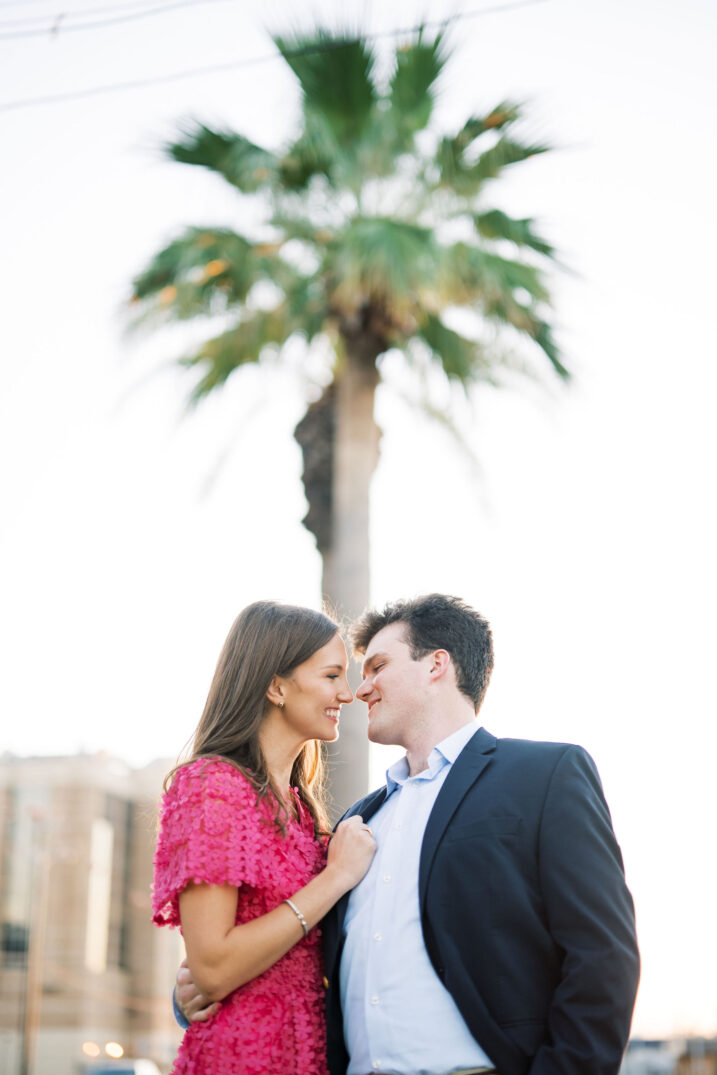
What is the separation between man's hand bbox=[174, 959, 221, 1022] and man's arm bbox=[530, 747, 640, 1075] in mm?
1077

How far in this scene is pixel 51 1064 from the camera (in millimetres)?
41625

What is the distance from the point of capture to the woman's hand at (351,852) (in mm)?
3982

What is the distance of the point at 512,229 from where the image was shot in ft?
42.7

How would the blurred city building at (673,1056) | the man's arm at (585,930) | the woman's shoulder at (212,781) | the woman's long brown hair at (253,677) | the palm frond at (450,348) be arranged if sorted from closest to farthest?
the man's arm at (585,930) < the woman's shoulder at (212,781) < the woman's long brown hair at (253,677) < the palm frond at (450,348) < the blurred city building at (673,1056)

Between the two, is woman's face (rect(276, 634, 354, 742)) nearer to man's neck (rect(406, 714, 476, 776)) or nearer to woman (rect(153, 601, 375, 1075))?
woman (rect(153, 601, 375, 1075))

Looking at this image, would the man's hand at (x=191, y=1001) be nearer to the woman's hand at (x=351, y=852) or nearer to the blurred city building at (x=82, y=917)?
the woman's hand at (x=351, y=852)

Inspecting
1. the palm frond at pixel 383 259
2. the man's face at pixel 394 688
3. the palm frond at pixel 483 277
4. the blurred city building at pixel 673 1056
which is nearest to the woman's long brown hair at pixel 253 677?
the man's face at pixel 394 688

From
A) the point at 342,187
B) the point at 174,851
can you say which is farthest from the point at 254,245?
the point at 174,851

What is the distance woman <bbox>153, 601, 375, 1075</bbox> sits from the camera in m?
3.72

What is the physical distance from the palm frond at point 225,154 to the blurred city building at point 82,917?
31.9 m

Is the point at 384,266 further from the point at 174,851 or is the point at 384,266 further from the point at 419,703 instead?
the point at 174,851

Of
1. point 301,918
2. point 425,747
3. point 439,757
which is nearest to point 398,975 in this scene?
point 301,918

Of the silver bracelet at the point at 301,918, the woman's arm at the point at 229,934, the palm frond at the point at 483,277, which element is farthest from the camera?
the palm frond at the point at 483,277

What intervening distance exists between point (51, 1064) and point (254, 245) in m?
37.2
